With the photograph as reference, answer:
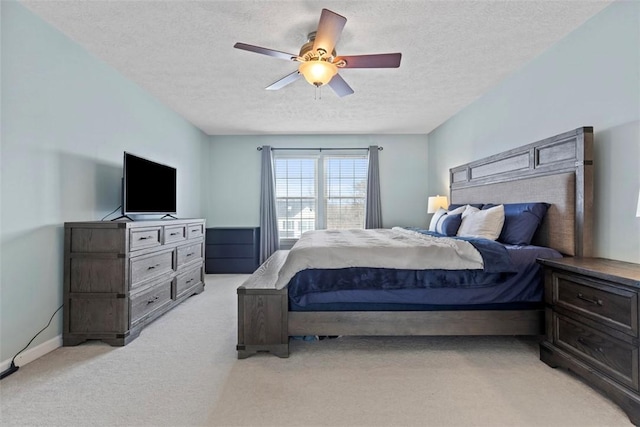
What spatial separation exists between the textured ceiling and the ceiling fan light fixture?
0.30m

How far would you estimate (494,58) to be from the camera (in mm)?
2789

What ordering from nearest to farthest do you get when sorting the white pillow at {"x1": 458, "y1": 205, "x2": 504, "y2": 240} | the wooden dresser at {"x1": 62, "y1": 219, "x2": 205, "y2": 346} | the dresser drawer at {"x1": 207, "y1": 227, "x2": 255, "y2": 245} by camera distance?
the wooden dresser at {"x1": 62, "y1": 219, "x2": 205, "y2": 346}
the white pillow at {"x1": 458, "y1": 205, "x2": 504, "y2": 240}
the dresser drawer at {"x1": 207, "y1": 227, "x2": 255, "y2": 245}

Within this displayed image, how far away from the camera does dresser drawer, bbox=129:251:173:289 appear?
8.23 feet

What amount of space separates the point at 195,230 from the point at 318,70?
2.57 m

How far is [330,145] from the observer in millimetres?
5609

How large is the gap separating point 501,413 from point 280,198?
4728 mm

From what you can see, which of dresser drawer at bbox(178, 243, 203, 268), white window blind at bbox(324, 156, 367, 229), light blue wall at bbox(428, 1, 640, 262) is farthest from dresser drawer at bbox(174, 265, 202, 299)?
light blue wall at bbox(428, 1, 640, 262)

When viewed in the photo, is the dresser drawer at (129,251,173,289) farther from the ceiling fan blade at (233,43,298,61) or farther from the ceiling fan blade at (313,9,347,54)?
the ceiling fan blade at (313,9,347,54)

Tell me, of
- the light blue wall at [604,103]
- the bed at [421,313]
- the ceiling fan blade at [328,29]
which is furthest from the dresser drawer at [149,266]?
the light blue wall at [604,103]

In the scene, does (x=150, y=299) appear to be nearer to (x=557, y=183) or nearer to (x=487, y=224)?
(x=487, y=224)

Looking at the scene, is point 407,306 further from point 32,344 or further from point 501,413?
point 32,344

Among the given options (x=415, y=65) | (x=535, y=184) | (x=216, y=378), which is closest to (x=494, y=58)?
(x=415, y=65)

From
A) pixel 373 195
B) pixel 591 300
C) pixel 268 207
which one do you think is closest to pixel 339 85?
pixel 591 300

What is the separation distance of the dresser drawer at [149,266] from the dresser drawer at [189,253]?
0.19 meters
